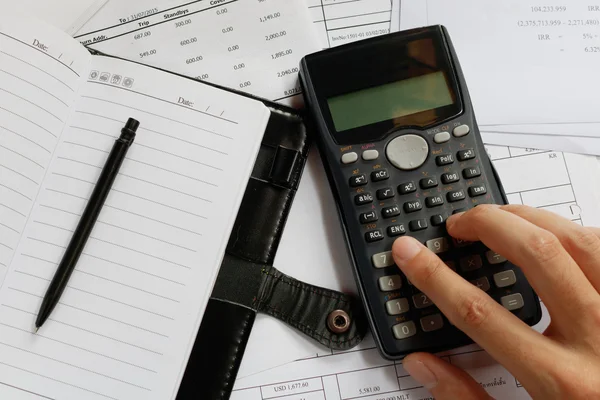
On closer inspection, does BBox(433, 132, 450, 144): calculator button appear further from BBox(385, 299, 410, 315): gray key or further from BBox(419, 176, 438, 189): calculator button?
BBox(385, 299, 410, 315): gray key

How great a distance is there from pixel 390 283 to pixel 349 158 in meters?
0.11

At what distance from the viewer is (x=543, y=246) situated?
1.24 feet

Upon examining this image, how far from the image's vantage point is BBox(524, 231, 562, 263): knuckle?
14.8 inches

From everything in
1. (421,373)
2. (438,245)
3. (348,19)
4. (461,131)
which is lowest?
(421,373)

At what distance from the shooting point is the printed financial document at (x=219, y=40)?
50 cm

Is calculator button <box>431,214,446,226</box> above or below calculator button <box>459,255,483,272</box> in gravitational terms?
above

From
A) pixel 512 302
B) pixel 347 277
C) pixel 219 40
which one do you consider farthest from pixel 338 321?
pixel 219 40

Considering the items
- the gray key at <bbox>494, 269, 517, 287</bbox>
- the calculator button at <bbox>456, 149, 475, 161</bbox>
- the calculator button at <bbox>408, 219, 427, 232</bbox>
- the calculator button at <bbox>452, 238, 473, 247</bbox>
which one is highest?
the calculator button at <bbox>456, 149, 475, 161</bbox>

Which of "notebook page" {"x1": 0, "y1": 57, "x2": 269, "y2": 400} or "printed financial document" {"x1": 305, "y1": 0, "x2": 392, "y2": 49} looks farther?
"printed financial document" {"x1": 305, "y1": 0, "x2": 392, "y2": 49}

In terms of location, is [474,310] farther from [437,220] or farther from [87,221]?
[87,221]

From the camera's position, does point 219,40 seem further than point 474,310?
Yes

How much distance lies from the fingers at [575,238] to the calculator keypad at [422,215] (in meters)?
0.04

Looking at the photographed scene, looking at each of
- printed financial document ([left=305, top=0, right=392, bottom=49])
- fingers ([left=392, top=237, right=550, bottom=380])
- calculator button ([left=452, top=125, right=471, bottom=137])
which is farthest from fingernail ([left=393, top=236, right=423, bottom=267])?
printed financial document ([left=305, top=0, right=392, bottom=49])

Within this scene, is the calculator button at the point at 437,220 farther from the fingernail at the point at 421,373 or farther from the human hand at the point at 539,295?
the fingernail at the point at 421,373
